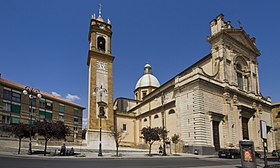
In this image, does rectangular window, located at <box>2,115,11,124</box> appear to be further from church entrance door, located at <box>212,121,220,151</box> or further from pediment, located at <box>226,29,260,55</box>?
pediment, located at <box>226,29,260,55</box>

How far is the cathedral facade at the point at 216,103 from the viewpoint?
3391 cm

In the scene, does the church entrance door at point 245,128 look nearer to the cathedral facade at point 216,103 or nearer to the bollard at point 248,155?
the cathedral facade at point 216,103

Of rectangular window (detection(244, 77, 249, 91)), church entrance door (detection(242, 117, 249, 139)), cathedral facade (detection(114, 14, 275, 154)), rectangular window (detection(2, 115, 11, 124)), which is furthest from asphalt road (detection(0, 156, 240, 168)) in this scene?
rectangular window (detection(244, 77, 249, 91))

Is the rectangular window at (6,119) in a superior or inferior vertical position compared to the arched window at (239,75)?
inferior

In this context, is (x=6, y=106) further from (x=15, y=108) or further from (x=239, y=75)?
(x=239, y=75)

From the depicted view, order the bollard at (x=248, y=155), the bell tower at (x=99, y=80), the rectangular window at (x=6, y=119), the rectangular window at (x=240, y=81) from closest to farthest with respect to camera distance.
→ the bollard at (x=248, y=155) < the bell tower at (x=99, y=80) < the rectangular window at (x=240, y=81) < the rectangular window at (x=6, y=119)

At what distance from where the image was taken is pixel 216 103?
36.3 metres

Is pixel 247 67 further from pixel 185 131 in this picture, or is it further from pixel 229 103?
pixel 185 131

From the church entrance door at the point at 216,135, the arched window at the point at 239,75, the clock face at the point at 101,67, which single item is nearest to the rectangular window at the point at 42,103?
the clock face at the point at 101,67

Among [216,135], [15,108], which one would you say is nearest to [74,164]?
[216,135]

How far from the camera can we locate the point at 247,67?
149ft

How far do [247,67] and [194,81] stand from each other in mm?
16632

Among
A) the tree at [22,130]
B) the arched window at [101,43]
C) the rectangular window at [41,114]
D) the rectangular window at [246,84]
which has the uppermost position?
the arched window at [101,43]

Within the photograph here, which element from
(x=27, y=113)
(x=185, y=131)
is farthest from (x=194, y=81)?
(x=27, y=113)
